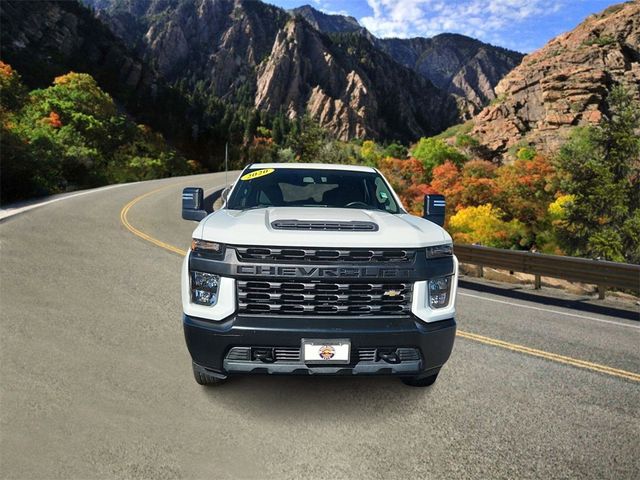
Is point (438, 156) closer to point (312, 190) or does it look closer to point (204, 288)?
point (312, 190)

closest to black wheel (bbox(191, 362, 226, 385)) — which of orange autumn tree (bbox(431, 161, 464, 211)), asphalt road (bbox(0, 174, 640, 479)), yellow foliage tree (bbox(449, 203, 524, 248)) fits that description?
asphalt road (bbox(0, 174, 640, 479))

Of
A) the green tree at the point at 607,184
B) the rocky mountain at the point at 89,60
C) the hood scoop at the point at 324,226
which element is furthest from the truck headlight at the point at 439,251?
the rocky mountain at the point at 89,60

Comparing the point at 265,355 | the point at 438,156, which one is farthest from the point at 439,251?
the point at 438,156

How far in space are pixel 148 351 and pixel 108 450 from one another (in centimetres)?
189

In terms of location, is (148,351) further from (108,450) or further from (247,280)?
(247,280)

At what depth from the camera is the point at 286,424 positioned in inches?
138

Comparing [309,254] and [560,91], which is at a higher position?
[560,91]

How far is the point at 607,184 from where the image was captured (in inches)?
1142

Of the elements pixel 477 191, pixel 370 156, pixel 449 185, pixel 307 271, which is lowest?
pixel 477 191

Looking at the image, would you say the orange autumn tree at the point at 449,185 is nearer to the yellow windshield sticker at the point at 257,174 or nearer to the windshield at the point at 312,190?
the windshield at the point at 312,190

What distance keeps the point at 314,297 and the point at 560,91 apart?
3346 inches

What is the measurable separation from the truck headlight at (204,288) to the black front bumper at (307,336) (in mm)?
161

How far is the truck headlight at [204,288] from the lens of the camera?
134 inches

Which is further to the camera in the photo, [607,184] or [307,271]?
[607,184]
